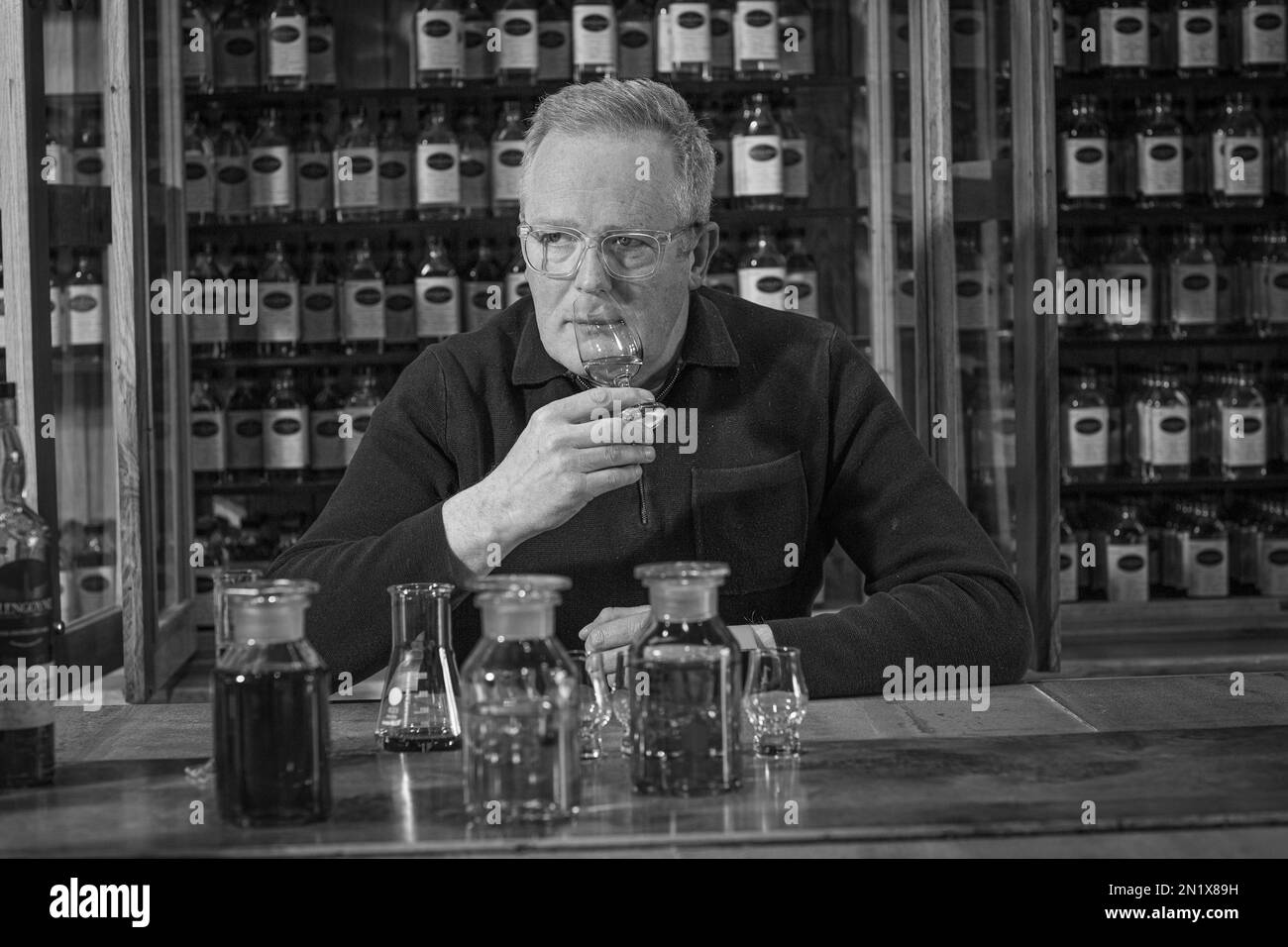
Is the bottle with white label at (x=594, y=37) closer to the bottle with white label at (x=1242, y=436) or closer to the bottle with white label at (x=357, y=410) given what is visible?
the bottle with white label at (x=357, y=410)

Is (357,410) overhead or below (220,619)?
overhead

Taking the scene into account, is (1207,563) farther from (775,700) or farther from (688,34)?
(775,700)

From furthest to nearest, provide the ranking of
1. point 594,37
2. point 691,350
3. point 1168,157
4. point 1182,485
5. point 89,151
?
point 1182,485 → point 1168,157 → point 594,37 → point 89,151 → point 691,350

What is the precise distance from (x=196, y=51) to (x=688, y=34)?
1324mm

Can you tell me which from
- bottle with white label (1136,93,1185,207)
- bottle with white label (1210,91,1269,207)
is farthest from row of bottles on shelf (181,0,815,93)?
bottle with white label (1210,91,1269,207)

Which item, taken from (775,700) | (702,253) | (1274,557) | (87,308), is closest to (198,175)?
(87,308)

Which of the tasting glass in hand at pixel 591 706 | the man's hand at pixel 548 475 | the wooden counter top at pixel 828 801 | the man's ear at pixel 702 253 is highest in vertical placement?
the man's ear at pixel 702 253

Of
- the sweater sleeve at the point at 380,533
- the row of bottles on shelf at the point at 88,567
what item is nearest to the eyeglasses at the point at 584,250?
the sweater sleeve at the point at 380,533

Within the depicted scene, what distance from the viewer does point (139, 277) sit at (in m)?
3.63

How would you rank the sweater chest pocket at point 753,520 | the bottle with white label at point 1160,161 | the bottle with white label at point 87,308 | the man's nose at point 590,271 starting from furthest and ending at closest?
1. the bottle with white label at point 1160,161
2. the bottle with white label at point 87,308
3. the sweater chest pocket at point 753,520
4. the man's nose at point 590,271

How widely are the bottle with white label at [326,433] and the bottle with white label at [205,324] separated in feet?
0.96

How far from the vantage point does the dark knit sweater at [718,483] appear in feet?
6.50

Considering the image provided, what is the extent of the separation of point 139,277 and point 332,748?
2.50 metres

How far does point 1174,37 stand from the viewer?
439cm
